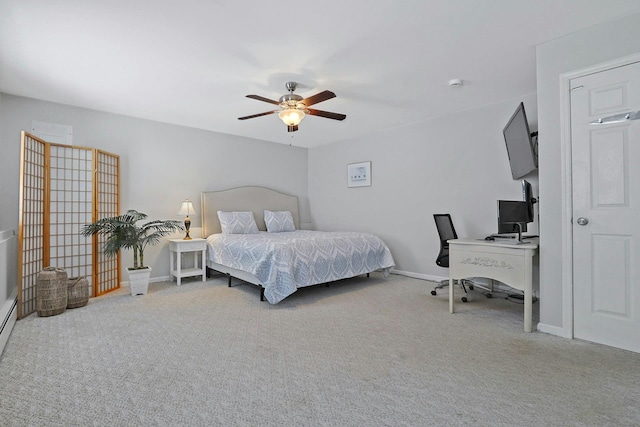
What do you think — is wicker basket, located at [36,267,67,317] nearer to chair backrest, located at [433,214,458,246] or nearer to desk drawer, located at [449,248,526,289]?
desk drawer, located at [449,248,526,289]

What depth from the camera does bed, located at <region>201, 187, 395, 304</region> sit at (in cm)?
356

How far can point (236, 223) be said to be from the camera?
5.09m

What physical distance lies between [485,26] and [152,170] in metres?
4.48

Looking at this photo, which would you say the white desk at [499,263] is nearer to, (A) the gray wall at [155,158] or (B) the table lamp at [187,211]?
(B) the table lamp at [187,211]

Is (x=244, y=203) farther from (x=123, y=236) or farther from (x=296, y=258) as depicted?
(x=296, y=258)

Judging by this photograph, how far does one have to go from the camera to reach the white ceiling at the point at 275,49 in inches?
85.6

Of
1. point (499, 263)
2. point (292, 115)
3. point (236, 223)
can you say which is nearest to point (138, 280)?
point (236, 223)

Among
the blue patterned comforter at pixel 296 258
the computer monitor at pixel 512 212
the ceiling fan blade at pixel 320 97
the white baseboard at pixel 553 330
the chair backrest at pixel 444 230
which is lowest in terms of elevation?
the white baseboard at pixel 553 330

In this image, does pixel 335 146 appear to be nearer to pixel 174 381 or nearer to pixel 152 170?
pixel 152 170

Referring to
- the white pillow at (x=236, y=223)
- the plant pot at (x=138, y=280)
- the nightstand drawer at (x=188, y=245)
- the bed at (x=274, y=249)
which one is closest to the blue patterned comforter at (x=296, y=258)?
the bed at (x=274, y=249)

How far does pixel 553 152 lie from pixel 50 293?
15.7 ft

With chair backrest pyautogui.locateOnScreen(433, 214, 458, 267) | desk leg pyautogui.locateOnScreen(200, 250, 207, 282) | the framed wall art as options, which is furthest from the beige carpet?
the framed wall art

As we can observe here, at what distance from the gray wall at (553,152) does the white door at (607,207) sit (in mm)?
103

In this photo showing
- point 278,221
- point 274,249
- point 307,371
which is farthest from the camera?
point 278,221
